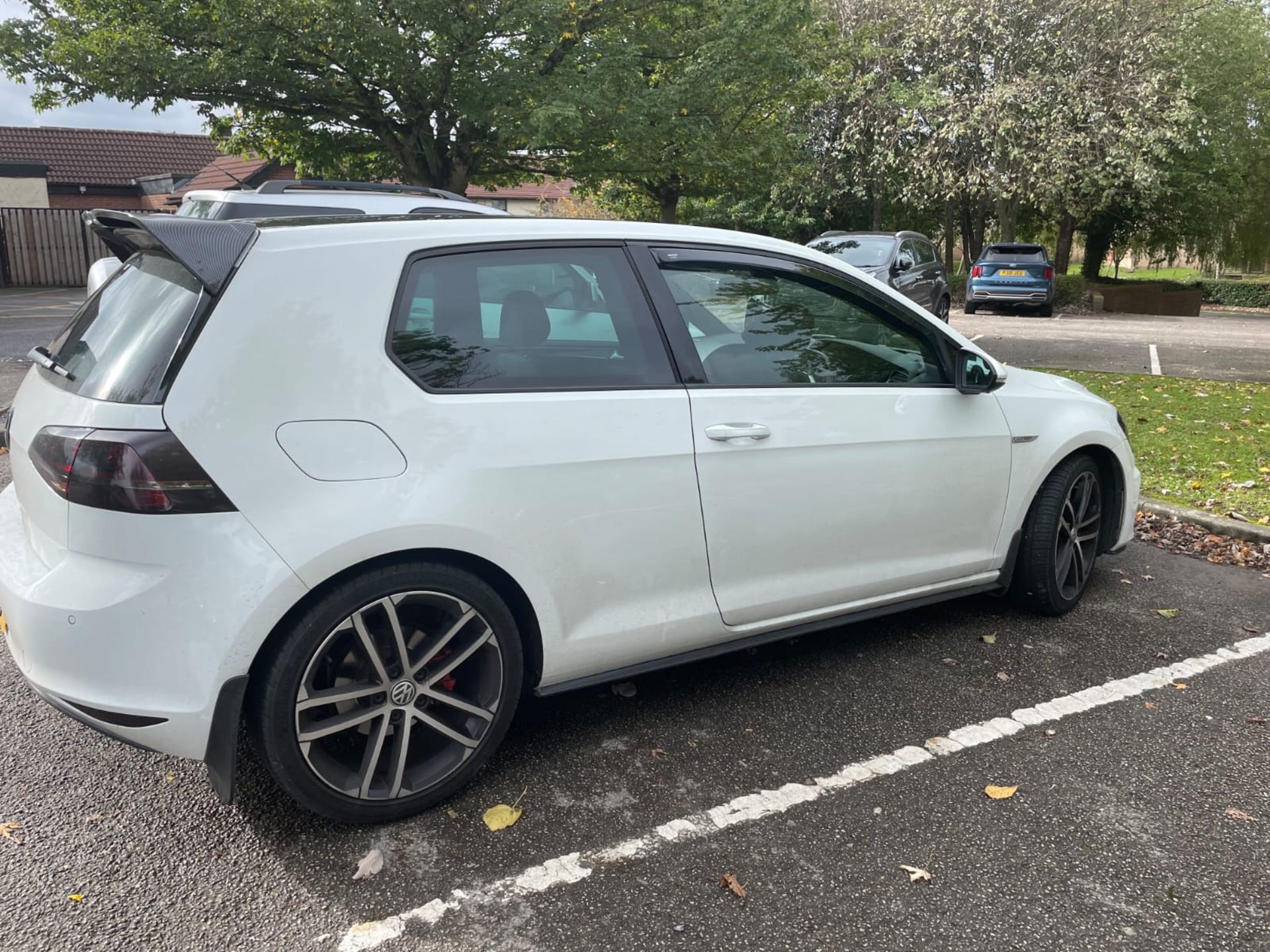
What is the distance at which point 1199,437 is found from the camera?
7820 millimetres

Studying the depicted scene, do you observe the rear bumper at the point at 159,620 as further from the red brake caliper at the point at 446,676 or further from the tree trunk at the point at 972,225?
the tree trunk at the point at 972,225

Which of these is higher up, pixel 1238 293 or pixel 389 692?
pixel 1238 293

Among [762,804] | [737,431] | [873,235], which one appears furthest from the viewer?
[873,235]

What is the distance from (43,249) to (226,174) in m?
7.61

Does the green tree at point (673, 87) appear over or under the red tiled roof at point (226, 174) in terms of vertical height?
under

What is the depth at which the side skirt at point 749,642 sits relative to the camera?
120 inches

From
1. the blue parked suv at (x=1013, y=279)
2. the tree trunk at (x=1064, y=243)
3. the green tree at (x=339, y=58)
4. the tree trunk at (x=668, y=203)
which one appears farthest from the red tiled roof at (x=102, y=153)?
the tree trunk at (x=1064, y=243)

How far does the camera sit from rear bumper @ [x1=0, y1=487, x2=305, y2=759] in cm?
233

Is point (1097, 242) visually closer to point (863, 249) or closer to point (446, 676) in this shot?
point (863, 249)

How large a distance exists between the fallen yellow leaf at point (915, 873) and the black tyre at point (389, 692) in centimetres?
118

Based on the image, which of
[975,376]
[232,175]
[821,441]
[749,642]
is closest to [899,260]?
[975,376]

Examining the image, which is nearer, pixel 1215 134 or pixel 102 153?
pixel 1215 134

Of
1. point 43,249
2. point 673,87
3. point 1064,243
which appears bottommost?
point 1064,243

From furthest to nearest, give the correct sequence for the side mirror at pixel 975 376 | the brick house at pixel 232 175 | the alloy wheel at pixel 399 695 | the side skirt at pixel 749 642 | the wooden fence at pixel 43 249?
the brick house at pixel 232 175
the wooden fence at pixel 43 249
the side mirror at pixel 975 376
the side skirt at pixel 749 642
the alloy wheel at pixel 399 695
